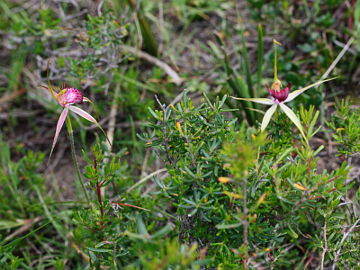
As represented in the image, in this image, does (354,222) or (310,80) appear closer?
(354,222)

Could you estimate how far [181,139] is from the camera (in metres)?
1.34

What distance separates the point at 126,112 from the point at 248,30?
1.15 meters

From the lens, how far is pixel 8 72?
290 cm

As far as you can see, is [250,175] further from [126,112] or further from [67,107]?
[126,112]

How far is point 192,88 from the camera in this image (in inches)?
95.0

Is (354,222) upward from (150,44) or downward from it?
downward

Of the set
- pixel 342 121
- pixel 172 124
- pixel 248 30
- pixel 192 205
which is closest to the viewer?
→ pixel 192 205

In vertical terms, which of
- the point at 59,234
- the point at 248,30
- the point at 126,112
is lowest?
the point at 59,234

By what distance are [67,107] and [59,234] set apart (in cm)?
94

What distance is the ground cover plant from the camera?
123cm

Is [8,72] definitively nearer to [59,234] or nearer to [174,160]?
[59,234]

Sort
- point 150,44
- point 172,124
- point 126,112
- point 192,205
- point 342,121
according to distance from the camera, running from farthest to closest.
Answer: point 150,44 < point 126,112 < point 342,121 < point 172,124 < point 192,205

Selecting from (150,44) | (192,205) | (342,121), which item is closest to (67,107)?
(192,205)

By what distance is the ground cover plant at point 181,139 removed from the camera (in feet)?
→ 4.04
